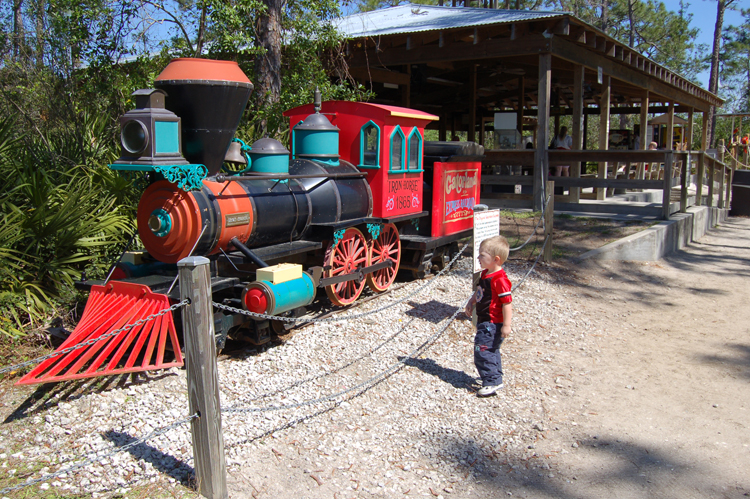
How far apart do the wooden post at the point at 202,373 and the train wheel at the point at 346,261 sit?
304 centimetres

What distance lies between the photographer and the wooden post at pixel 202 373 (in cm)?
298

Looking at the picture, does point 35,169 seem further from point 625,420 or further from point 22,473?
point 625,420

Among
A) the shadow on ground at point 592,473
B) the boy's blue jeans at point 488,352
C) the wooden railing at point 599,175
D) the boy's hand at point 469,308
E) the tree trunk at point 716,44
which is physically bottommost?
the shadow on ground at point 592,473

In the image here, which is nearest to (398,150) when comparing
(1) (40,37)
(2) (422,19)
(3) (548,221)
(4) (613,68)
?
(3) (548,221)

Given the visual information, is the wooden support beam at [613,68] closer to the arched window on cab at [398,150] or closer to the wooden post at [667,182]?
the wooden post at [667,182]

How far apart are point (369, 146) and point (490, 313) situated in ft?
9.62

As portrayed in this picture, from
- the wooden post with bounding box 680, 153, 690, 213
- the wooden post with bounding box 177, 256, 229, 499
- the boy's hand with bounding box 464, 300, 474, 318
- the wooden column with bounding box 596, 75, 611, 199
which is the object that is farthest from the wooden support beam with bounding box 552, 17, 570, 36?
the wooden post with bounding box 177, 256, 229, 499

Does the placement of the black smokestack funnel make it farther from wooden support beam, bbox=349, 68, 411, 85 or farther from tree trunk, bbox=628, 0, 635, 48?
tree trunk, bbox=628, 0, 635, 48

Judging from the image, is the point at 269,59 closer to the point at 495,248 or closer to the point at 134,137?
the point at 134,137

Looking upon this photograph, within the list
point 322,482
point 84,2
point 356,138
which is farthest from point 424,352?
point 84,2

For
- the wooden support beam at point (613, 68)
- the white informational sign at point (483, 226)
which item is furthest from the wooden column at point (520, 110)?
the white informational sign at point (483, 226)

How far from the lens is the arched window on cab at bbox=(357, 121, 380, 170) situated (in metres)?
6.62

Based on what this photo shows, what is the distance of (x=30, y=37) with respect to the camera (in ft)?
27.8

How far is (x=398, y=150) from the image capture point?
6.84 m
